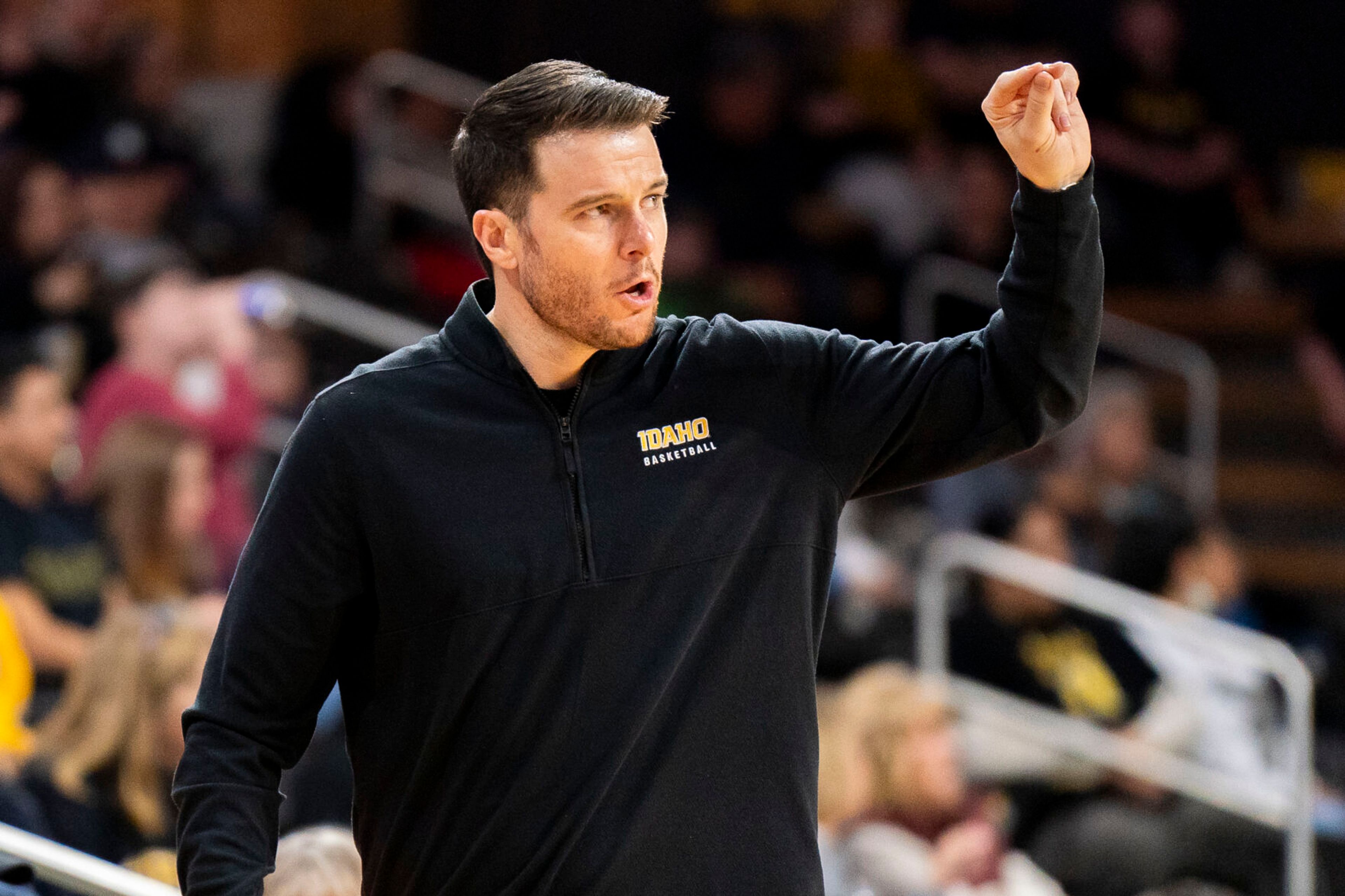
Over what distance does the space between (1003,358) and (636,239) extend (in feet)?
1.24

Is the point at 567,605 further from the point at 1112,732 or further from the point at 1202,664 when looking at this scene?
the point at 1202,664

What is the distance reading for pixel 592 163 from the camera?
1.75 meters

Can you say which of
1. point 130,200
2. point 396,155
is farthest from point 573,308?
point 396,155

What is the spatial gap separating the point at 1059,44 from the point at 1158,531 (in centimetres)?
327

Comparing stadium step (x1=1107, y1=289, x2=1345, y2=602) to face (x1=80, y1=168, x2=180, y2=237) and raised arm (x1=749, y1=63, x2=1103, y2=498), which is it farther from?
raised arm (x1=749, y1=63, x2=1103, y2=498)

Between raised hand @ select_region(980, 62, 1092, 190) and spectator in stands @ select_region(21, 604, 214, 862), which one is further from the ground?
raised hand @ select_region(980, 62, 1092, 190)

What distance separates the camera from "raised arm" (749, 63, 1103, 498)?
1.75m

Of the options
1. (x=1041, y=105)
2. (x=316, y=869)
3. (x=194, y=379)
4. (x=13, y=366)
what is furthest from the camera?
(x=194, y=379)

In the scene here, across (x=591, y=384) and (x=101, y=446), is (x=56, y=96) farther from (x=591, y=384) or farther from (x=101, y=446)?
(x=591, y=384)

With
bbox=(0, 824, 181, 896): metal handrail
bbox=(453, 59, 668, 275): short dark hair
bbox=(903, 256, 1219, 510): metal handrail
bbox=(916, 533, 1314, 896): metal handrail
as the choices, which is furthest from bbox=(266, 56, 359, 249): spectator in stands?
bbox=(453, 59, 668, 275): short dark hair

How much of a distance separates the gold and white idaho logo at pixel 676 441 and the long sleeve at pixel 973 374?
10 centimetres

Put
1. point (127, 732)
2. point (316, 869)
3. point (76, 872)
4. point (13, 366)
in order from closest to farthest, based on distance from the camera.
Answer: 1. point (76, 872)
2. point (316, 869)
3. point (127, 732)
4. point (13, 366)

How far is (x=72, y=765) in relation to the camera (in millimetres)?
3619

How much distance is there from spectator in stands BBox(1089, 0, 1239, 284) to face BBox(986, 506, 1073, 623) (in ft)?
6.95
